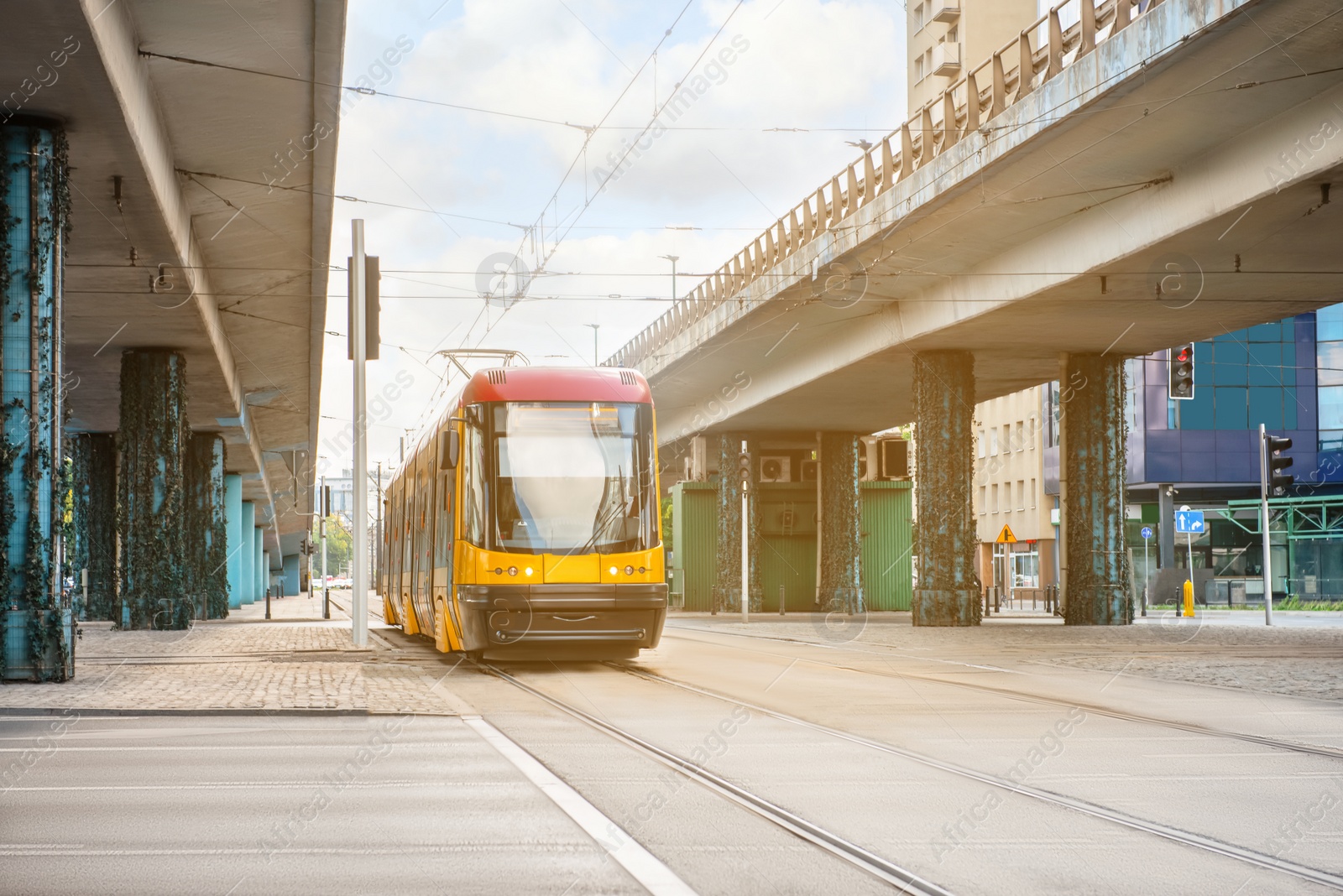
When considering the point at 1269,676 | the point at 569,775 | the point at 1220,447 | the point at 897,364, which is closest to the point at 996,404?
the point at 1220,447

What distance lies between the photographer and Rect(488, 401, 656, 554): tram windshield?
1802 centimetres

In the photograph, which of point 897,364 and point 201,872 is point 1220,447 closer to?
point 897,364

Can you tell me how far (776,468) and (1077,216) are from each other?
27.4 meters

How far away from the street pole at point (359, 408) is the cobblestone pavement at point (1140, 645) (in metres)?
8.02

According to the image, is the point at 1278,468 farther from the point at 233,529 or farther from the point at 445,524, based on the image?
the point at 233,529

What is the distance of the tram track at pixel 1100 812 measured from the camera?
6.62 metres

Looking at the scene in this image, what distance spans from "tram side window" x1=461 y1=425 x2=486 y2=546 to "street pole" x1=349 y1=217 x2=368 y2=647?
3959 mm

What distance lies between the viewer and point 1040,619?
4288 cm

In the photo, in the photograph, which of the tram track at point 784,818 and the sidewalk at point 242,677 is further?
the sidewalk at point 242,677

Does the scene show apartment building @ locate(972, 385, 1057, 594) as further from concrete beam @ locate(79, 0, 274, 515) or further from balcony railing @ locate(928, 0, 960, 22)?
concrete beam @ locate(79, 0, 274, 515)

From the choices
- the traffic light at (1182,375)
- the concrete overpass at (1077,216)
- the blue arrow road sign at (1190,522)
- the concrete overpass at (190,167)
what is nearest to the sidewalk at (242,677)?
the concrete overpass at (190,167)

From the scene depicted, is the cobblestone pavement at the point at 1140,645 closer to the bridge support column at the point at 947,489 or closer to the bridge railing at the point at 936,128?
the bridge support column at the point at 947,489

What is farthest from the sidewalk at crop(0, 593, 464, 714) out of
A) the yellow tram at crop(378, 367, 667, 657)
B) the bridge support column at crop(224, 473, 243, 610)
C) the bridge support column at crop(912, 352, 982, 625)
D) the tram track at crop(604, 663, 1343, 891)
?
the bridge support column at crop(224, 473, 243, 610)

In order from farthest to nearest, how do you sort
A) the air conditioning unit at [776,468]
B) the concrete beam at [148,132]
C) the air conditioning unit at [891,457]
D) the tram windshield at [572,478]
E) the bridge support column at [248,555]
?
the bridge support column at [248,555] → the air conditioning unit at [891,457] → the air conditioning unit at [776,468] → the tram windshield at [572,478] → the concrete beam at [148,132]
